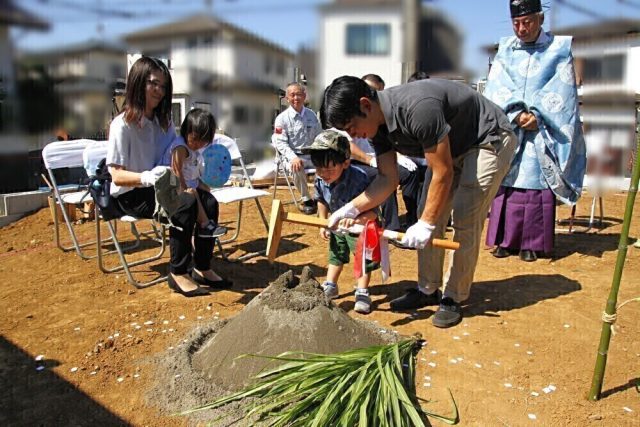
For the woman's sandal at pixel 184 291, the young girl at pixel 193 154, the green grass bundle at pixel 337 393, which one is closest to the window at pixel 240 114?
the young girl at pixel 193 154

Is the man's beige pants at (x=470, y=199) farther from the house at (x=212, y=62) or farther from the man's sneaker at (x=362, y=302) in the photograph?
the house at (x=212, y=62)

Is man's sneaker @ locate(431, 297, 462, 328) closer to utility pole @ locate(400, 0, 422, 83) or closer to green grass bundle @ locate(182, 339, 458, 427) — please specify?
green grass bundle @ locate(182, 339, 458, 427)

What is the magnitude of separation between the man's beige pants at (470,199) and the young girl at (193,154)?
143 centimetres

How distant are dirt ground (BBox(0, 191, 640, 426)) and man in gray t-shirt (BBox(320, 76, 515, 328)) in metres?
0.27

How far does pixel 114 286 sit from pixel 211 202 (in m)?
0.94

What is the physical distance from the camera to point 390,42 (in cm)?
593

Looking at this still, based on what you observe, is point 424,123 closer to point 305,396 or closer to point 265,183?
point 305,396

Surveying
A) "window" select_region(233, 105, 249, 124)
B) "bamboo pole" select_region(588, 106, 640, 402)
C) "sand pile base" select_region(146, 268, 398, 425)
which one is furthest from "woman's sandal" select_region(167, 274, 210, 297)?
"window" select_region(233, 105, 249, 124)

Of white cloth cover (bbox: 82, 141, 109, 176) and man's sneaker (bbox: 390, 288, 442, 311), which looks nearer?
man's sneaker (bbox: 390, 288, 442, 311)

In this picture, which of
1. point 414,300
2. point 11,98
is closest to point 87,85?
point 11,98

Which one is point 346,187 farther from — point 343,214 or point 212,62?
point 212,62

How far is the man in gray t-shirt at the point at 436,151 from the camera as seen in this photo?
248cm

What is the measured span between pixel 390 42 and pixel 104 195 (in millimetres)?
3717

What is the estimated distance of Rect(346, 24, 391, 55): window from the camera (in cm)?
621
